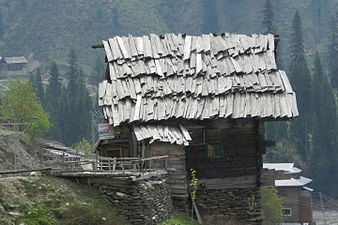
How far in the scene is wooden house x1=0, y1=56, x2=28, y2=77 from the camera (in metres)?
157

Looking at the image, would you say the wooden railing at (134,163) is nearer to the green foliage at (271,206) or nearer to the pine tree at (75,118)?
the green foliage at (271,206)

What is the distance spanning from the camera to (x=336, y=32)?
162625mm

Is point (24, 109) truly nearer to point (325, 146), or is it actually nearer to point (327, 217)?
point (327, 217)

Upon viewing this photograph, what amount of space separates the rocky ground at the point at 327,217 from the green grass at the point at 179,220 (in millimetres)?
53708

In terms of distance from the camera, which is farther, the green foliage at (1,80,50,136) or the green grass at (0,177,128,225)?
the green foliage at (1,80,50,136)

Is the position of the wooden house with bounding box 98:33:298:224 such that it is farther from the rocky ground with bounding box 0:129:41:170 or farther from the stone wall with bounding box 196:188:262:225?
the rocky ground with bounding box 0:129:41:170

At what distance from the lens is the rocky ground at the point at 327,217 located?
266ft

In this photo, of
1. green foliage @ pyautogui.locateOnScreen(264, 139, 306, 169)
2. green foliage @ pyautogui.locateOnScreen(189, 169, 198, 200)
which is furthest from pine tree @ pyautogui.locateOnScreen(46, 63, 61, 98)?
green foliage @ pyautogui.locateOnScreen(189, 169, 198, 200)

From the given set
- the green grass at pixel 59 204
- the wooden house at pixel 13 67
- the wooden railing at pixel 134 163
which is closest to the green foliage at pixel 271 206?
the wooden railing at pixel 134 163

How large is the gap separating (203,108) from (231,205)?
4.22m

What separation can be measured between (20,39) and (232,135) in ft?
529

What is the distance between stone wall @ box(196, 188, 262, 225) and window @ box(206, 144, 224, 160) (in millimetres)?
1367

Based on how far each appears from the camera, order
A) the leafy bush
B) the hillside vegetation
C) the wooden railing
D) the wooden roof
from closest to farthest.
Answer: the leafy bush, the wooden railing, the wooden roof, the hillside vegetation

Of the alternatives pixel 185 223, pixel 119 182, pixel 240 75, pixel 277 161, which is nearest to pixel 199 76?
pixel 240 75
